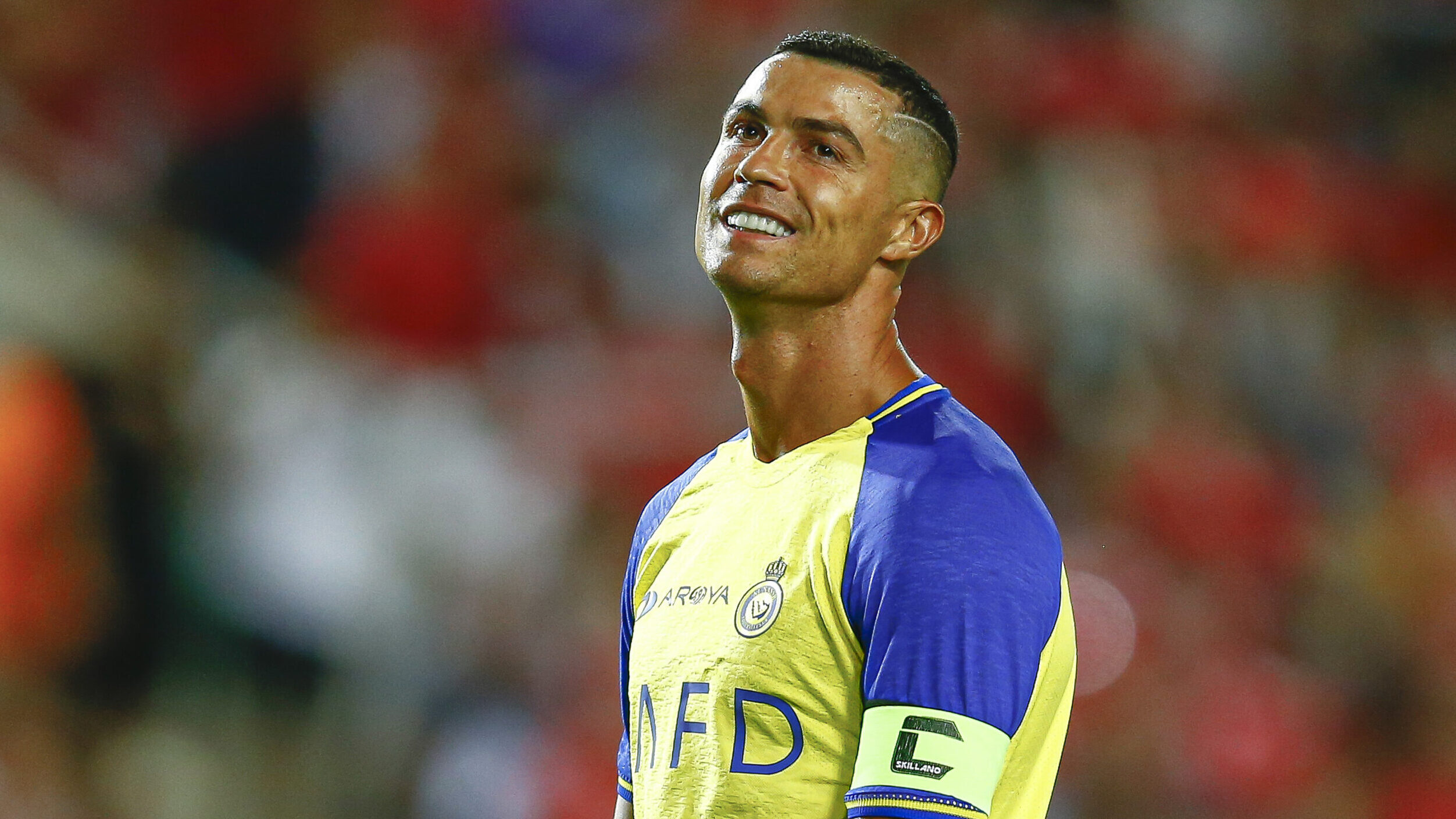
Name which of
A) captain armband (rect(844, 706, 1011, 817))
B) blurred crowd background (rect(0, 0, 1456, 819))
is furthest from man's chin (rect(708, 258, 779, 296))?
blurred crowd background (rect(0, 0, 1456, 819))

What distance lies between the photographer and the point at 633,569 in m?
2.63

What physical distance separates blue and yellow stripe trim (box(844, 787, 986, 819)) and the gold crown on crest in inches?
14.1

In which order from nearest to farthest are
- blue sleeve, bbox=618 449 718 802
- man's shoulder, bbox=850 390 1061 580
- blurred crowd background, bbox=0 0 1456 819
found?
1. man's shoulder, bbox=850 390 1061 580
2. blue sleeve, bbox=618 449 718 802
3. blurred crowd background, bbox=0 0 1456 819

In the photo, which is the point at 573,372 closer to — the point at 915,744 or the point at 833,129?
the point at 833,129

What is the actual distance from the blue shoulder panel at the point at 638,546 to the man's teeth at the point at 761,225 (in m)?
0.40

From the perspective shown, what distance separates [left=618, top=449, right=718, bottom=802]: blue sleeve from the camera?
8.41ft

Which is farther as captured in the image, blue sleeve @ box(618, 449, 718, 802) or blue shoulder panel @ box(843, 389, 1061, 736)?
blue sleeve @ box(618, 449, 718, 802)

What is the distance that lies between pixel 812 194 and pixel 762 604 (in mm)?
639

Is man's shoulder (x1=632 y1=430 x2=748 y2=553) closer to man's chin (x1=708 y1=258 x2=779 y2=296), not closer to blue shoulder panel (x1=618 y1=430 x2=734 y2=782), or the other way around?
blue shoulder panel (x1=618 y1=430 x2=734 y2=782)

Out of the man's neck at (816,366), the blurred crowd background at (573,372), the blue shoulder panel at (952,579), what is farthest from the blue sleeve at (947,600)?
the blurred crowd background at (573,372)

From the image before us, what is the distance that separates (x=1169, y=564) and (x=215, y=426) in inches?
149

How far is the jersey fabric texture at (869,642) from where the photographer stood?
1912 millimetres

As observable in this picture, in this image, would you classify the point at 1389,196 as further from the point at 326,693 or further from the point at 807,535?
the point at 807,535

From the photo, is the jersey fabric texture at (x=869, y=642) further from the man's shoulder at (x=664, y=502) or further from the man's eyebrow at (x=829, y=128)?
the man's eyebrow at (x=829, y=128)
